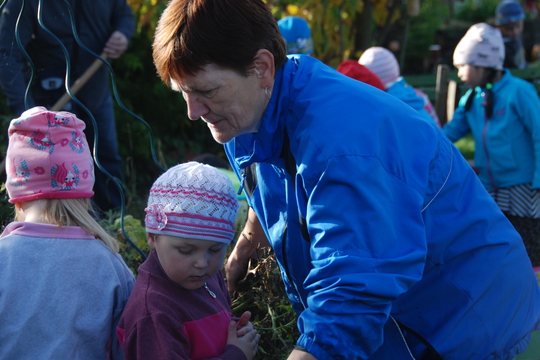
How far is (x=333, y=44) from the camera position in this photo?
7238 mm

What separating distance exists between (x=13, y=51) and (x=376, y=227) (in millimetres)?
3226

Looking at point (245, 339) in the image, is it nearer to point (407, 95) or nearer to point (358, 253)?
point (358, 253)

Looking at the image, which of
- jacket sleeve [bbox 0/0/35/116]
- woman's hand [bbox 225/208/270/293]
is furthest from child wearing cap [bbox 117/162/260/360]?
jacket sleeve [bbox 0/0/35/116]

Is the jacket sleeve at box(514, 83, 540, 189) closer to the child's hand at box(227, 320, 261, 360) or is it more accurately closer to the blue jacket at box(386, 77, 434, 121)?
the blue jacket at box(386, 77, 434, 121)

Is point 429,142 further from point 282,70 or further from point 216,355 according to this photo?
point 216,355

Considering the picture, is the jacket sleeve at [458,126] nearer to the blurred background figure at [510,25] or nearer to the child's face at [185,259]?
the blurred background figure at [510,25]

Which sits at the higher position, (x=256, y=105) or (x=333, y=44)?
(x=256, y=105)

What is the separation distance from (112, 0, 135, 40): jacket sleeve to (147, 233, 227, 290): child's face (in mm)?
2941

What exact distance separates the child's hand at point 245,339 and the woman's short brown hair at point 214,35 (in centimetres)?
86

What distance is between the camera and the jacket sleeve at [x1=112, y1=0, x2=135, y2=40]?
451 cm

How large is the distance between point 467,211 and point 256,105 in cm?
64

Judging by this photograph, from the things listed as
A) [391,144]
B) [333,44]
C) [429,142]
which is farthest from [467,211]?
[333,44]

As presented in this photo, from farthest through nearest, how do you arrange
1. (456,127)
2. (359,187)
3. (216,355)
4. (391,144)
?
(456,127), (216,355), (391,144), (359,187)

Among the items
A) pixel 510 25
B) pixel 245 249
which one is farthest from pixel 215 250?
pixel 510 25
